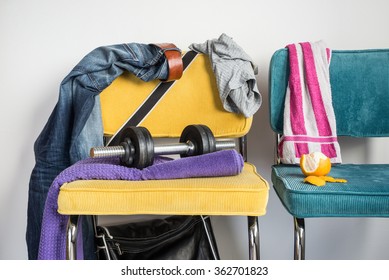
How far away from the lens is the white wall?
69.6 inches

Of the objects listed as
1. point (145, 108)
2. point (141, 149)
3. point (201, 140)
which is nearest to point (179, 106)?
point (145, 108)

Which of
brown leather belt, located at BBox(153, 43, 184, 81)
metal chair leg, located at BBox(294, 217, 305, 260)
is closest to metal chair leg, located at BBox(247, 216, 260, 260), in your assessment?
metal chair leg, located at BBox(294, 217, 305, 260)

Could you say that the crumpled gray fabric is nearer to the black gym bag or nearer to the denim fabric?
the denim fabric

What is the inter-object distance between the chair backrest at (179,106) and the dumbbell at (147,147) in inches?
7.6

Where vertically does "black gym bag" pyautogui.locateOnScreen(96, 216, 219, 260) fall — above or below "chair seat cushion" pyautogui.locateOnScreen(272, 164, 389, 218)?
below

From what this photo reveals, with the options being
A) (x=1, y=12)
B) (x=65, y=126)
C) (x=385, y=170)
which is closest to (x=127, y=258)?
(x=65, y=126)

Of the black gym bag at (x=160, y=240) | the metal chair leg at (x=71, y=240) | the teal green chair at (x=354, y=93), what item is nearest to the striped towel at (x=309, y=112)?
the teal green chair at (x=354, y=93)

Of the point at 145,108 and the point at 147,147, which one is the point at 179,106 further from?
the point at 147,147

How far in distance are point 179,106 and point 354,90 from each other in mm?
551

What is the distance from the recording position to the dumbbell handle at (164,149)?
1.22m

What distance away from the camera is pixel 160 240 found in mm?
1516

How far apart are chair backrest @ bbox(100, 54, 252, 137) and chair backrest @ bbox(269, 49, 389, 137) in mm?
148

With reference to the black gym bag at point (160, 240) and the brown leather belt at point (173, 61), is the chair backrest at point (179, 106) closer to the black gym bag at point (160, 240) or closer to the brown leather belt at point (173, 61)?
the brown leather belt at point (173, 61)

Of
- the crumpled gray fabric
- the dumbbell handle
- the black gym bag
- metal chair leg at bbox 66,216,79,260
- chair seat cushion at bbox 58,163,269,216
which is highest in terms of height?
the crumpled gray fabric
